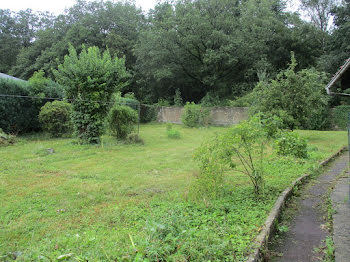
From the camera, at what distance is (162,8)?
29.8 metres

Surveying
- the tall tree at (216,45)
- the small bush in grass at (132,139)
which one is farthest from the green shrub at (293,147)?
the tall tree at (216,45)

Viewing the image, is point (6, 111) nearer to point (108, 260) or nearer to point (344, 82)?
point (108, 260)

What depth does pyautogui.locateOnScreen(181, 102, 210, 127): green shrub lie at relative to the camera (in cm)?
2112

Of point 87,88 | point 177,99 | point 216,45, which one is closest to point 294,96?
point 87,88

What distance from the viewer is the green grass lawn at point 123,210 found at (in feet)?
8.84

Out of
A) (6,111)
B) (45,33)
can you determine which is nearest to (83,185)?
(6,111)

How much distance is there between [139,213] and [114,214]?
378 millimetres

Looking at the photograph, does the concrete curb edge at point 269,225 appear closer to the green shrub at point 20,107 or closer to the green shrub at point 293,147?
the green shrub at point 293,147

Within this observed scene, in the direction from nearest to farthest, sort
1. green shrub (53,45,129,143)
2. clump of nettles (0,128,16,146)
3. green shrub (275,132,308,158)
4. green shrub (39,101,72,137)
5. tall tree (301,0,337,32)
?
green shrub (275,132,308,158)
clump of nettles (0,128,16,146)
green shrub (53,45,129,143)
green shrub (39,101,72,137)
tall tree (301,0,337,32)

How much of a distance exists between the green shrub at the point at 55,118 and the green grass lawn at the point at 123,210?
14.5 feet

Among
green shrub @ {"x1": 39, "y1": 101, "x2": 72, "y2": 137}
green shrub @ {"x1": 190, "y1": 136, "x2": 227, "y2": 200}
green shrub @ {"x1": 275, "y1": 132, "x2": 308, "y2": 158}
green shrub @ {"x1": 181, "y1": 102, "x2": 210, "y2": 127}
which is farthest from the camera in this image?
green shrub @ {"x1": 181, "y1": 102, "x2": 210, "y2": 127}

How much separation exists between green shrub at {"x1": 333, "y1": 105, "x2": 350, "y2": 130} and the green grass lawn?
14.8 metres

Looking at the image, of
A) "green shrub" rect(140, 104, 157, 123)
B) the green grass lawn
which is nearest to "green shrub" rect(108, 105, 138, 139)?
the green grass lawn

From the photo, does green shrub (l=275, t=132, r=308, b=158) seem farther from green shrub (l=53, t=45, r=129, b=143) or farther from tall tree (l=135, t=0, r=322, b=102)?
tall tree (l=135, t=0, r=322, b=102)
